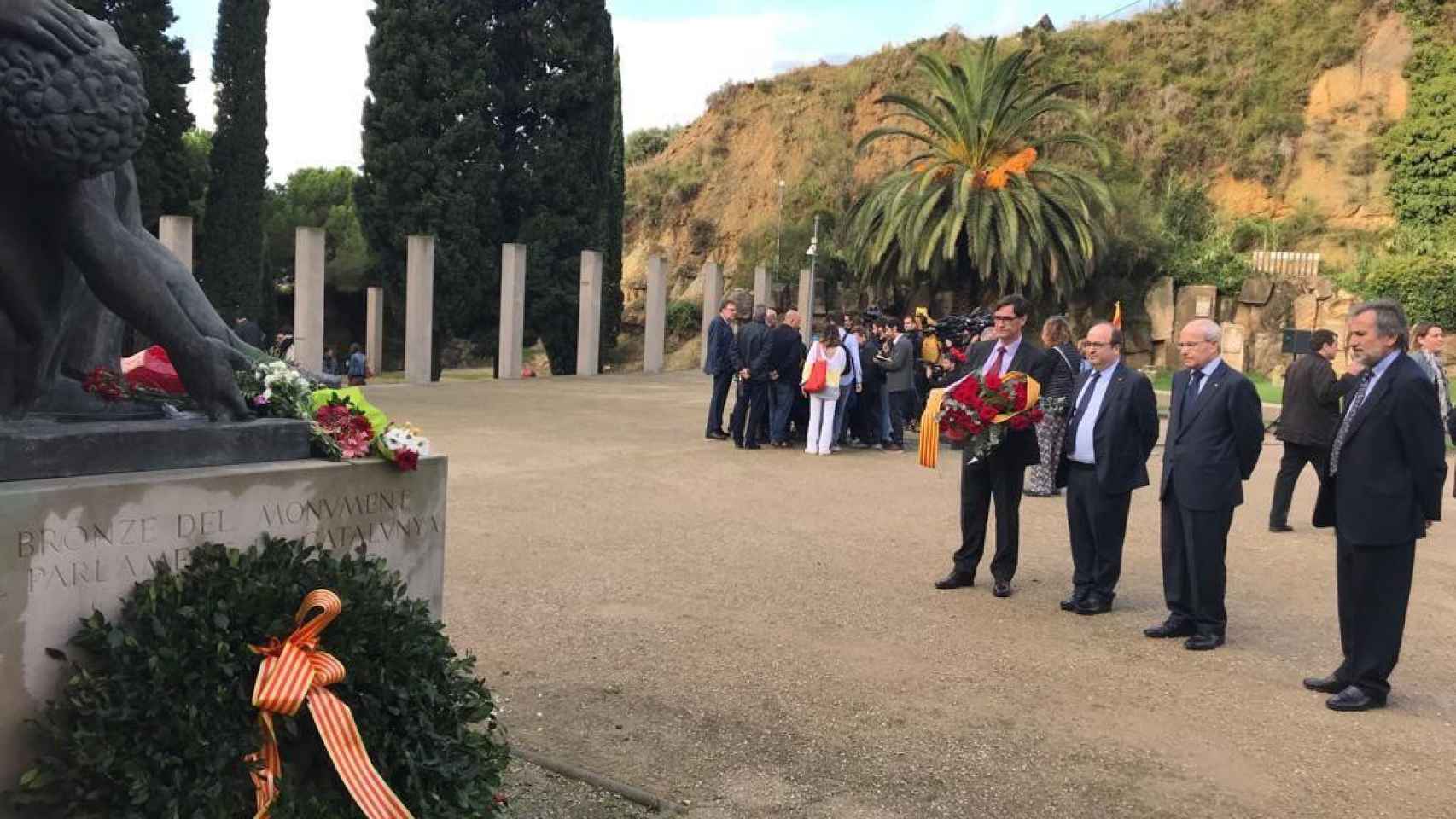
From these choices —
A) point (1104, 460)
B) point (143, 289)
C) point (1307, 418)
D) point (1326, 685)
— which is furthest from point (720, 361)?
point (143, 289)

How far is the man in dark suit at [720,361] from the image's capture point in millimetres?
13539

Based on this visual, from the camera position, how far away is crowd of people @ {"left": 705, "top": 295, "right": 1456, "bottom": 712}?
5047 millimetres

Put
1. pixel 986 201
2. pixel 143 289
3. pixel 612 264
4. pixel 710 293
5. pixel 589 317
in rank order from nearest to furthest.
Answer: pixel 143 289 < pixel 589 317 < pixel 710 293 < pixel 986 201 < pixel 612 264

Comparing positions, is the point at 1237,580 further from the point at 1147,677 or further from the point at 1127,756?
the point at 1127,756

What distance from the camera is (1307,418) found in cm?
938

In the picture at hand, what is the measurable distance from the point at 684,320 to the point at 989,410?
31184 mm

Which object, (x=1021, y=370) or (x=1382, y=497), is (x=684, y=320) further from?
(x=1382, y=497)

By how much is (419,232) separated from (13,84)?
81.7ft

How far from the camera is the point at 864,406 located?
13.9m

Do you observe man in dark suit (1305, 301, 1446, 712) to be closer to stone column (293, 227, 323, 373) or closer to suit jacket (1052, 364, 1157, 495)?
suit jacket (1052, 364, 1157, 495)

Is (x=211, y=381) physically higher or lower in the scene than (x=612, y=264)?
lower

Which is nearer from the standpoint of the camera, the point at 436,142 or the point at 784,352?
the point at 784,352

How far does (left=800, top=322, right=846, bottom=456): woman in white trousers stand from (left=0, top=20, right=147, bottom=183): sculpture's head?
10.1 m

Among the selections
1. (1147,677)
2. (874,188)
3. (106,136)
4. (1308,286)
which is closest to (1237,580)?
(1147,677)
